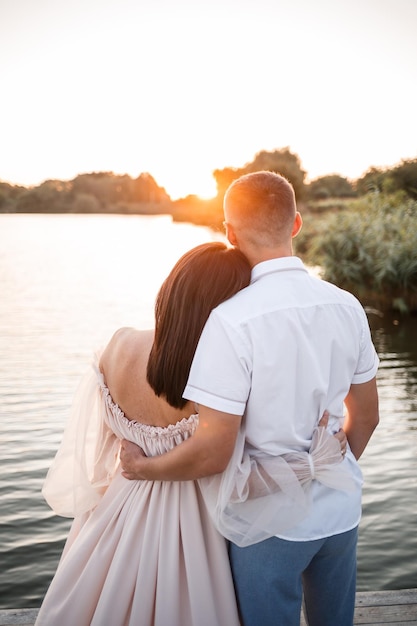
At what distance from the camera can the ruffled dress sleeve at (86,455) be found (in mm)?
2299

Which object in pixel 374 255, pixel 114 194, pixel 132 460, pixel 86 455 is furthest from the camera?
pixel 114 194

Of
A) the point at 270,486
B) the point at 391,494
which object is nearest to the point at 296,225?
the point at 270,486

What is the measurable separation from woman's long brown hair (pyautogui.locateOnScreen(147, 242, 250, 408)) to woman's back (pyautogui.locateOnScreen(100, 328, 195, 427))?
127 mm

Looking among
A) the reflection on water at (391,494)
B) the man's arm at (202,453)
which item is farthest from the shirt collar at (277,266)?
the reflection on water at (391,494)

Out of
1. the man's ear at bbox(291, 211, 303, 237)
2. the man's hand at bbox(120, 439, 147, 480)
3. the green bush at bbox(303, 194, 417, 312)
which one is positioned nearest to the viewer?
the man's ear at bbox(291, 211, 303, 237)

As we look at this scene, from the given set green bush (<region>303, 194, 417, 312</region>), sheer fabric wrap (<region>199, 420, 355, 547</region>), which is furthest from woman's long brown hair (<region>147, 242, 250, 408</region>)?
green bush (<region>303, 194, 417, 312</region>)

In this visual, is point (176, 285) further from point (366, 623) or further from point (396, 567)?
point (396, 567)

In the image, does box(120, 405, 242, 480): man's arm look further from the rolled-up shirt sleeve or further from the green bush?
the green bush

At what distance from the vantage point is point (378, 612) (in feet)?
9.35

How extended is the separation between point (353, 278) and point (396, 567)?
422 inches

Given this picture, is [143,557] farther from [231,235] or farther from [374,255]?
[374,255]

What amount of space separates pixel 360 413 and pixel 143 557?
85 cm

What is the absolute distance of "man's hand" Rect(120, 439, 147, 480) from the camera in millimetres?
2059

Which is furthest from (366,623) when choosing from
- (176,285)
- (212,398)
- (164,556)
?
(176,285)
